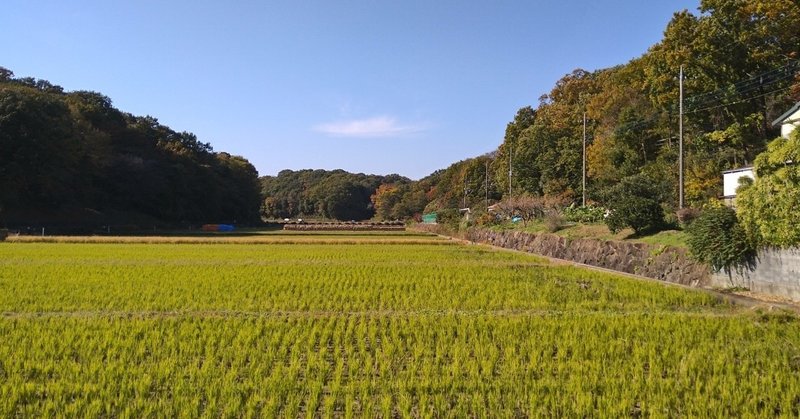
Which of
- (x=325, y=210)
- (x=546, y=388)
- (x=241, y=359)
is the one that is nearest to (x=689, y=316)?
(x=546, y=388)

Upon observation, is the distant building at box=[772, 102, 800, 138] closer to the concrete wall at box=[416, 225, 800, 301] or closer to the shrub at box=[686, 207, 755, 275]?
the concrete wall at box=[416, 225, 800, 301]

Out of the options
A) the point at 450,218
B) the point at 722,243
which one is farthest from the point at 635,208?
the point at 450,218

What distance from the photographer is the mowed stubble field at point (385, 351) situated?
14.8ft

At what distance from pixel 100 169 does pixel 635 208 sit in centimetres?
5172

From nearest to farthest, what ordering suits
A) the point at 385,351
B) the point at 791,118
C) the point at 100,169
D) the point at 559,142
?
the point at 385,351 < the point at 791,118 < the point at 559,142 < the point at 100,169

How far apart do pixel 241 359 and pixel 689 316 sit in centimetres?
693

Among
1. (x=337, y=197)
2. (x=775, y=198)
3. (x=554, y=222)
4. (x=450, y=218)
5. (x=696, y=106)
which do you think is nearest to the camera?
(x=775, y=198)

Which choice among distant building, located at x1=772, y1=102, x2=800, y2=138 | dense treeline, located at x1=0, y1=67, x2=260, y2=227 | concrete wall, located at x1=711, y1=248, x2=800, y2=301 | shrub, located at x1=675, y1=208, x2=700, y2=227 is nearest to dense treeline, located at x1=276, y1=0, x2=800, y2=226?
shrub, located at x1=675, y1=208, x2=700, y2=227

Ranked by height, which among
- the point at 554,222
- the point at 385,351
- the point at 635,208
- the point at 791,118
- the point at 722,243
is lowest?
the point at 385,351

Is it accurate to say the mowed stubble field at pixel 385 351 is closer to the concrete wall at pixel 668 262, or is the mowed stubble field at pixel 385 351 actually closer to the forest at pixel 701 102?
the concrete wall at pixel 668 262

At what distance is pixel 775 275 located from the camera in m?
10.7

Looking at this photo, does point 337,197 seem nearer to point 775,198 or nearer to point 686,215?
point 686,215

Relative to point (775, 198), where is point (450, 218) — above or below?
below

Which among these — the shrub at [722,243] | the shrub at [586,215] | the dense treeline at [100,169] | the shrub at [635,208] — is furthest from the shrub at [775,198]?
the dense treeline at [100,169]
